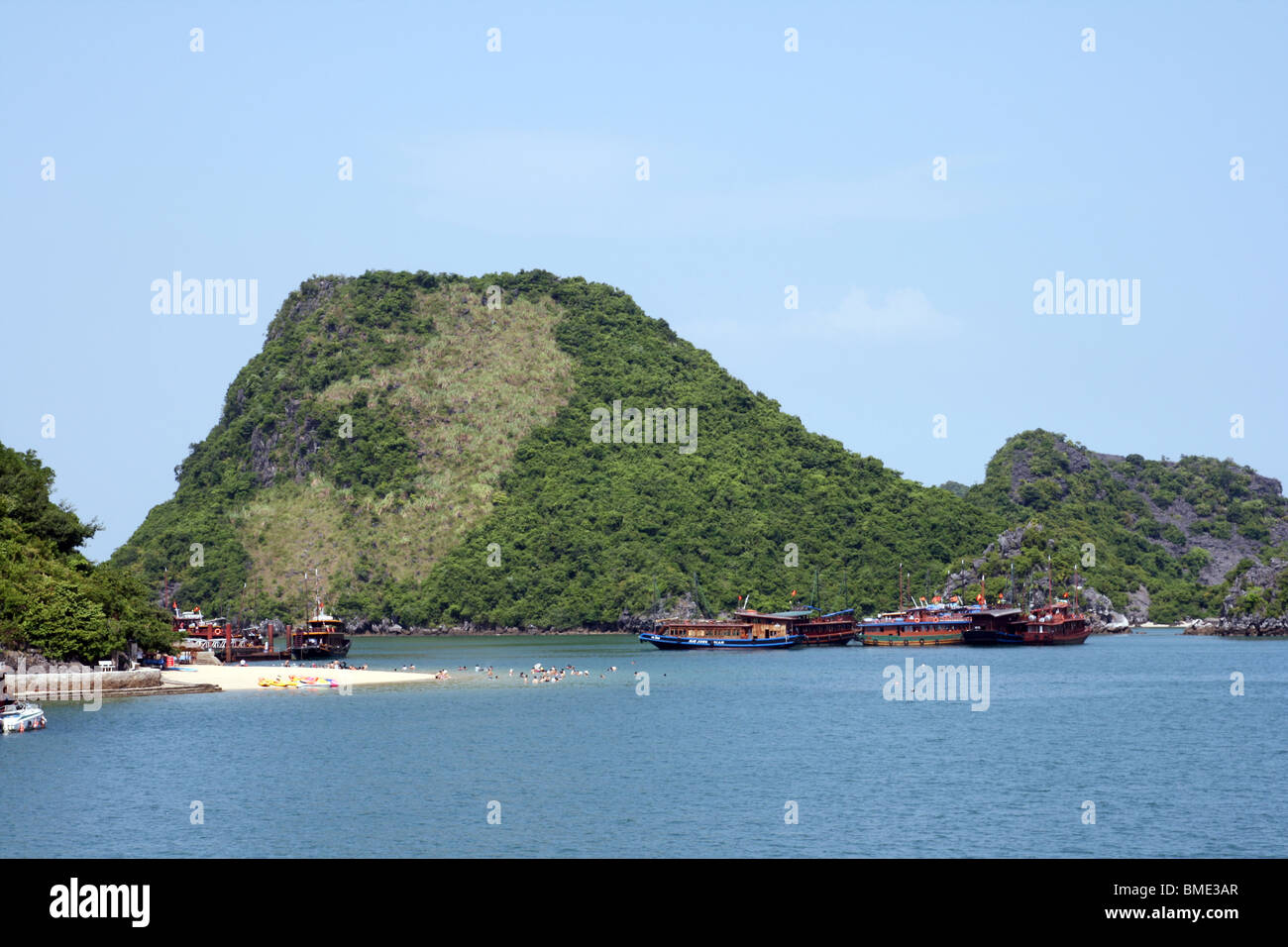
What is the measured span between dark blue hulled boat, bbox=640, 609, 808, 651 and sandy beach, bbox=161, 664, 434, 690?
200 ft

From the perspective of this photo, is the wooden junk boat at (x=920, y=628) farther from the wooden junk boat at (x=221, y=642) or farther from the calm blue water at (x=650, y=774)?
the wooden junk boat at (x=221, y=642)

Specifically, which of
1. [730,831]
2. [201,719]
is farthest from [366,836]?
[201,719]

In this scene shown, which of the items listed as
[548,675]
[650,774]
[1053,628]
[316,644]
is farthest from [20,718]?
[1053,628]

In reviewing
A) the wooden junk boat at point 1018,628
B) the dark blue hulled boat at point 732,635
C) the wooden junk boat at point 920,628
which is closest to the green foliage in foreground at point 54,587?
the dark blue hulled boat at point 732,635

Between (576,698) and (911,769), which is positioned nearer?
(911,769)

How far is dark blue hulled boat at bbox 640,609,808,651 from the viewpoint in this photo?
561ft

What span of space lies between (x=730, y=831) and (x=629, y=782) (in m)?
11.6

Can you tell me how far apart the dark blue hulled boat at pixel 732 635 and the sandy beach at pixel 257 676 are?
61034mm

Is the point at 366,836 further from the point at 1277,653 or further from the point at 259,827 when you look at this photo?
the point at 1277,653

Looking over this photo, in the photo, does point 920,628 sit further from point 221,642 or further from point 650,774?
point 650,774

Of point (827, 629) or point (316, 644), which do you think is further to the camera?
point (827, 629)

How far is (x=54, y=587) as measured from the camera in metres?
80.2

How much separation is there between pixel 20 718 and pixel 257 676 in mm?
46592

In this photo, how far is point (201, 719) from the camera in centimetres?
7394
